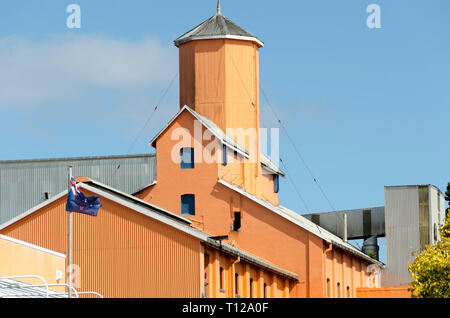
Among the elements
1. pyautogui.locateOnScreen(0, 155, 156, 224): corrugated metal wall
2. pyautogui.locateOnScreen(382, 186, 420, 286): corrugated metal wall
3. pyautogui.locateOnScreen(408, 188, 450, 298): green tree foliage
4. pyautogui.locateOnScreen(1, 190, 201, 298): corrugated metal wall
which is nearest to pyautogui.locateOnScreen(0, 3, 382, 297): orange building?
pyautogui.locateOnScreen(1, 190, 201, 298): corrugated metal wall

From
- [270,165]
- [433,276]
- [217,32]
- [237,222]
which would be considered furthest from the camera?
[270,165]

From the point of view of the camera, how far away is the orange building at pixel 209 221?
60469mm

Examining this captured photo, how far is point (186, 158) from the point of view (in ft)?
237

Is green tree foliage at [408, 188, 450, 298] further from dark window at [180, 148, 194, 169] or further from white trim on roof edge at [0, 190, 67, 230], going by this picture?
white trim on roof edge at [0, 190, 67, 230]

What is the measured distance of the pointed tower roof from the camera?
7675cm

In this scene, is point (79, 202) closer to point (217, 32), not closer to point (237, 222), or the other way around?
point (237, 222)

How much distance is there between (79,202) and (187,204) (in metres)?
18.2

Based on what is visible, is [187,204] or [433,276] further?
[187,204]

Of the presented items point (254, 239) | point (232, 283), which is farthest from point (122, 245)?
point (254, 239)

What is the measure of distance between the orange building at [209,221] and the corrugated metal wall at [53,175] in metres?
6.11

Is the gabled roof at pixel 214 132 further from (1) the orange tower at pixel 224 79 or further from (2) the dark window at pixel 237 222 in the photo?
(2) the dark window at pixel 237 222

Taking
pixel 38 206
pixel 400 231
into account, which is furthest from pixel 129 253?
pixel 400 231

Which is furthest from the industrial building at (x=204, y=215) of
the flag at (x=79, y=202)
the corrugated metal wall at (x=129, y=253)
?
the flag at (x=79, y=202)
